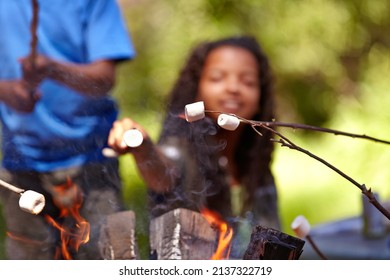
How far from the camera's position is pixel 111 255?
1451 millimetres

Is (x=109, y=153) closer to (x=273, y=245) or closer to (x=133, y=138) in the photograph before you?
(x=133, y=138)

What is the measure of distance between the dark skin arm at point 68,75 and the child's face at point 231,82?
0.28 m

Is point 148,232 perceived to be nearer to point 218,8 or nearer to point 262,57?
point 262,57

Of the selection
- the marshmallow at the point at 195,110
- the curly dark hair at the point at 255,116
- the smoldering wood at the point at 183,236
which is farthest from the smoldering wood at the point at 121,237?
the curly dark hair at the point at 255,116

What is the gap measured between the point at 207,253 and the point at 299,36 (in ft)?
8.33

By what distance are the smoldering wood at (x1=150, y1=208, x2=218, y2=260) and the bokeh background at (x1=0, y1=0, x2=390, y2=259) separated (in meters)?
1.96

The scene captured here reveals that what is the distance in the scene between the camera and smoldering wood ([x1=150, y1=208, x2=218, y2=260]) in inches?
55.8

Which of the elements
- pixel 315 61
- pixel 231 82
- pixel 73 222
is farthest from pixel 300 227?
pixel 315 61

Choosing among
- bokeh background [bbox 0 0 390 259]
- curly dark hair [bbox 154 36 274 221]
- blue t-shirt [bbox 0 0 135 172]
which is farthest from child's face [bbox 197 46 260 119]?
bokeh background [bbox 0 0 390 259]

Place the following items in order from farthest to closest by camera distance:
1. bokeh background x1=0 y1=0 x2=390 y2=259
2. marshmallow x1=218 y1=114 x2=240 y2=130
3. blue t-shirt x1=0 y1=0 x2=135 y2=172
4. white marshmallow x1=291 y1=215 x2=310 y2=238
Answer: bokeh background x1=0 y1=0 x2=390 y2=259, blue t-shirt x1=0 y1=0 x2=135 y2=172, white marshmallow x1=291 y1=215 x2=310 y2=238, marshmallow x1=218 y1=114 x2=240 y2=130

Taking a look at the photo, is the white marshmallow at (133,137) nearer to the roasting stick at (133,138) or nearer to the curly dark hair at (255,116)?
the roasting stick at (133,138)

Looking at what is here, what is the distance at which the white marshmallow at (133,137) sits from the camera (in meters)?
1.43

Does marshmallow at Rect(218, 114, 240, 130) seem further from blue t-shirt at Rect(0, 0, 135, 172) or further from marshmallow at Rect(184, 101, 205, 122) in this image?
blue t-shirt at Rect(0, 0, 135, 172)
